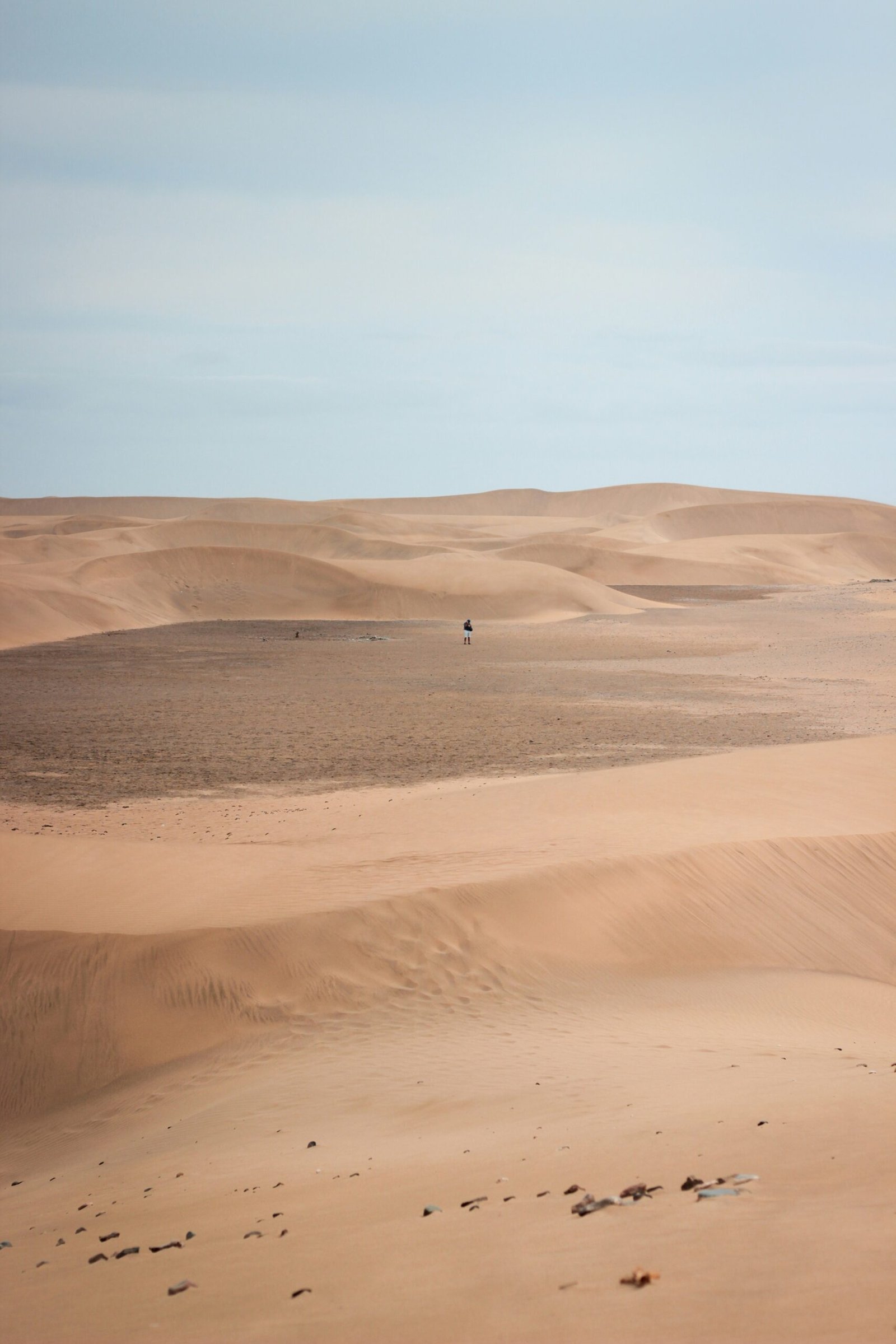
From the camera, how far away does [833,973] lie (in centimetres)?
931

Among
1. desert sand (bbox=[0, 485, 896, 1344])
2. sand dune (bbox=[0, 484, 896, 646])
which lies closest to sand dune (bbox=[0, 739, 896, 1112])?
desert sand (bbox=[0, 485, 896, 1344])

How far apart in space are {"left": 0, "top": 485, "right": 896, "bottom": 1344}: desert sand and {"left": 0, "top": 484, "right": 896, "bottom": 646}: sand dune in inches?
1003

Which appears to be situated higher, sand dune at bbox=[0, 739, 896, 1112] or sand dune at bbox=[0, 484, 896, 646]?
sand dune at bbox=[0, 484, 896, 646]

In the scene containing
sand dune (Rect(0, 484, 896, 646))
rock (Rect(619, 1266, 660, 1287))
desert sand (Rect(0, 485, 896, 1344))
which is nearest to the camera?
rock (Rect(619, 1266, 660, 1287))

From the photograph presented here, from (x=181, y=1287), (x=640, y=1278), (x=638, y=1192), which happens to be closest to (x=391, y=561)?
(x=638, y=1192)

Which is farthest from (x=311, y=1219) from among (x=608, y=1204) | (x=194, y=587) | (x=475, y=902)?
(x=194, y=587)

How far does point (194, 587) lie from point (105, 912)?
149 ft

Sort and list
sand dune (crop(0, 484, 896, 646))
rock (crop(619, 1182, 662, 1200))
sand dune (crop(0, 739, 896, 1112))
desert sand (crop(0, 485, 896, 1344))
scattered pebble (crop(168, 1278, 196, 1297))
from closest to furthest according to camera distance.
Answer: desert sand (crop(0, 485, 896, 1344)) → scattered pebble (crop(168, 1278, 196, 1297)) → rock (crop(619, 1182, 662, 1200)) → sand dune (crop(0, 739, 896, 1112)) → sand dune (crop(0, 484, 896, 646))

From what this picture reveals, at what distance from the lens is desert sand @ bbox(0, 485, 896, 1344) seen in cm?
375

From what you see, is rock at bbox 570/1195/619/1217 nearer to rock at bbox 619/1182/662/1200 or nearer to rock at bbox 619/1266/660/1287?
rock at bbox 619/1182/662/1200

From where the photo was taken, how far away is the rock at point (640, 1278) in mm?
3430

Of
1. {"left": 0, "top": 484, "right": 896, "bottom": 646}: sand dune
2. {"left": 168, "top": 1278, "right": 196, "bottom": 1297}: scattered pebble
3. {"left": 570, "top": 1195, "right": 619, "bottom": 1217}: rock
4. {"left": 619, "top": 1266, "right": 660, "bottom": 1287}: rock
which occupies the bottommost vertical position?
{"left": 168, "top": 1278, "right": 196, "bottom": 1297}: scattered pebble

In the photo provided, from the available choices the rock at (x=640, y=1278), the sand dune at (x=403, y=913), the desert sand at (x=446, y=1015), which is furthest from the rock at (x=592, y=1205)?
the sand dune at (x=403, y=913)

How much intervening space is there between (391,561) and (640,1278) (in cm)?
6430
